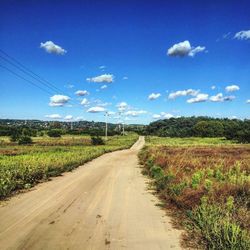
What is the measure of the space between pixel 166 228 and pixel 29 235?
3.62 meters

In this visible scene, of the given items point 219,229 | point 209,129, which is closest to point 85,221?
point 219,229

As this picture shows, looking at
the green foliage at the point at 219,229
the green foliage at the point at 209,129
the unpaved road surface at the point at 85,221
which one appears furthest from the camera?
Result: the green foliage at the point at 209,129

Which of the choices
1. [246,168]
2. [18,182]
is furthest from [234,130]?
[18,182]

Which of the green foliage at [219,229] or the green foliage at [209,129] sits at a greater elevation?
the green foliage at [209,129]

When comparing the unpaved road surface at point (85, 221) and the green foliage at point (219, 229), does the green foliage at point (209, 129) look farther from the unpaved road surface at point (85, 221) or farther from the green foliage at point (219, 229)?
the green foliage at point (219, 229)

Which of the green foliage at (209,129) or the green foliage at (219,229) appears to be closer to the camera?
the green foliage at (219,229)

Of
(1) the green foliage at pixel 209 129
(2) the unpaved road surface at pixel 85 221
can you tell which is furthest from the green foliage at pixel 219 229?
(1) the green foliage at pixel 209 129

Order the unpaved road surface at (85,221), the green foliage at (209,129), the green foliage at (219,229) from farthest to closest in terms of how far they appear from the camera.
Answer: the green foliage at (209,129) < the unpaved road surface at (85,221) < the green foliage at (219,229)

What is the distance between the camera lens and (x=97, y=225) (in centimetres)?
968

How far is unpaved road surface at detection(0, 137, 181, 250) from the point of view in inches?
318

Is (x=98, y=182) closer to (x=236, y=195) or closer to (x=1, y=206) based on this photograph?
(x=1, y=206)

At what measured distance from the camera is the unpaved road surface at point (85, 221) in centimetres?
807

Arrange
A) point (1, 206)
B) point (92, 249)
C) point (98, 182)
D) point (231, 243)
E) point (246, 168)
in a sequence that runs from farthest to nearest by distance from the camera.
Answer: point (246, 168) → point (98, 182) → point (1, 206) → point (92, 249) → point (231, 243)

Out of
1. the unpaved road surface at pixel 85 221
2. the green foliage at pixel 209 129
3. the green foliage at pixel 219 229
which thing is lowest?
the unpaved road surface at pixel 85 221
